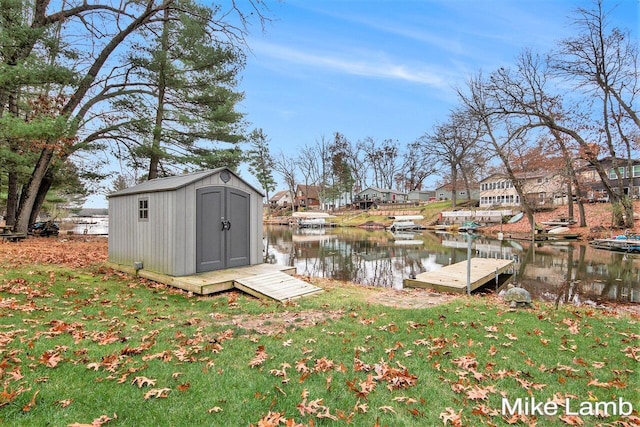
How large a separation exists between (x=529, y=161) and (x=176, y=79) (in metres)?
30.9

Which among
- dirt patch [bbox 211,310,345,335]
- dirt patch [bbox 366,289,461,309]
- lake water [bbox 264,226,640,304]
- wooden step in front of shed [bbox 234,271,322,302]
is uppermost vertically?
wooden step in front of shed [bbox 234,271,322,302]

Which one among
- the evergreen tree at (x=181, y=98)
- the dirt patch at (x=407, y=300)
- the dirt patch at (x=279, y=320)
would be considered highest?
the evergreen tree at (x=181, y=98)

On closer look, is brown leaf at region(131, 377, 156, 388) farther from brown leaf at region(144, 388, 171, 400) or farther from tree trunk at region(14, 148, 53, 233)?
tree trunk at region(14, 148, 53, 233)

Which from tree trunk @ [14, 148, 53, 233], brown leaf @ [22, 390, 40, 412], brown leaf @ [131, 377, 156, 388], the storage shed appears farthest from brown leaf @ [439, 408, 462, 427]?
tree trunk @ [14, 148, 53, 233]

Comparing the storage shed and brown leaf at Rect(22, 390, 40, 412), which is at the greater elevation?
the storage shed

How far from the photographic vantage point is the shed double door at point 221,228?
742cm

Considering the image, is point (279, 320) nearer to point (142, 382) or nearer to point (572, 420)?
point (142, 382)

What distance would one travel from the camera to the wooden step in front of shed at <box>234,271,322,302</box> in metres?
6.58

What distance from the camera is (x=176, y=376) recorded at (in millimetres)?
3080

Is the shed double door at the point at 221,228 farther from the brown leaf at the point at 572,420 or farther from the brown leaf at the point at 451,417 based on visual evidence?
the brown leaf at the point at 572,420

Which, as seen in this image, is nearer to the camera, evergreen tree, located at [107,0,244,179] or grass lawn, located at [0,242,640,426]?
grass lawn, located at [0,242,640,426]

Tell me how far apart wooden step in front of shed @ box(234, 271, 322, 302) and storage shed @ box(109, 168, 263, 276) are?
1177 millimetres

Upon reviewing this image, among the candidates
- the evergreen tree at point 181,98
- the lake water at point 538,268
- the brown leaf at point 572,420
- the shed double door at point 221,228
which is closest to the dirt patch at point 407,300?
the lake water at point 538,268

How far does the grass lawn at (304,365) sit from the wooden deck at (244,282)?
3.03ft
